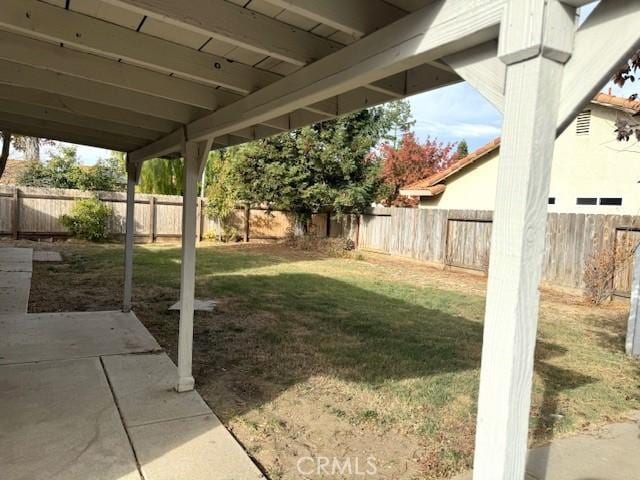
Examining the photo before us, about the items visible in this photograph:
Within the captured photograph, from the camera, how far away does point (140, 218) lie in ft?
53.2

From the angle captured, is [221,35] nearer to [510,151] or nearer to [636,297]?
[510,151]

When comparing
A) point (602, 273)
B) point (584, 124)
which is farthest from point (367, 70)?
point (584, 124)

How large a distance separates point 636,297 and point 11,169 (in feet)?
110

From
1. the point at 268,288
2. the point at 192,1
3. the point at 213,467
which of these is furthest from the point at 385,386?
the point at 268,288

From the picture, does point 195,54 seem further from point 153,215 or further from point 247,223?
point 247,223

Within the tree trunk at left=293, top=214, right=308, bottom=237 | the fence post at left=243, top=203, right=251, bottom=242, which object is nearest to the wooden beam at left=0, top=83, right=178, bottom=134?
the tree trunk at left=293, top=214, right=308, bottom=237

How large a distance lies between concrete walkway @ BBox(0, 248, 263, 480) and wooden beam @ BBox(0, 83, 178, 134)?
87.8 inches

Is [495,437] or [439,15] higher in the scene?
[439,15]

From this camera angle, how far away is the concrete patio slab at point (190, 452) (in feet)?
8.48

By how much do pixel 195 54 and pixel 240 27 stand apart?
0.64 meters

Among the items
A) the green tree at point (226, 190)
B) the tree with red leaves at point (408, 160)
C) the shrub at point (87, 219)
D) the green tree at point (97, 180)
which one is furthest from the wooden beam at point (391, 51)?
the tree with red leaves at point (408, 160)

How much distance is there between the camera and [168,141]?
14.1ft

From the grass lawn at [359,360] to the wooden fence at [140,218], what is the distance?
559 cm

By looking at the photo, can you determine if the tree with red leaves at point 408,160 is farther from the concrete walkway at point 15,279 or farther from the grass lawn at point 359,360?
the concrete walkway at point 15,279
